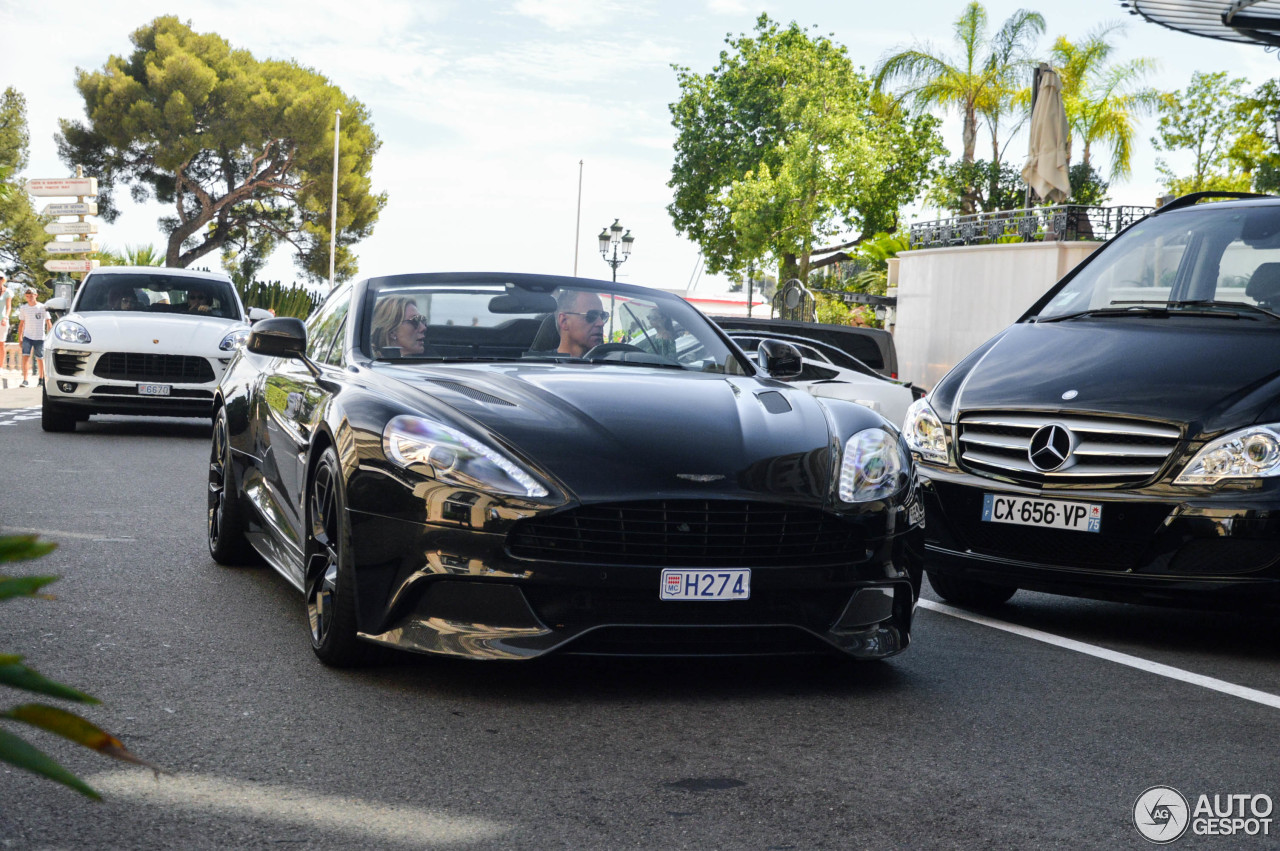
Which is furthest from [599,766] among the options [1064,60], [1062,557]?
[1064,60]

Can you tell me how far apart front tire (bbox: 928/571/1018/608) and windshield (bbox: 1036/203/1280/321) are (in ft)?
4.19

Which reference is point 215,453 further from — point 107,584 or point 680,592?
point 680,592

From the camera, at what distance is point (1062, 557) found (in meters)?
5.50

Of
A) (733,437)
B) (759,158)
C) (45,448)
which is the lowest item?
(45,448)

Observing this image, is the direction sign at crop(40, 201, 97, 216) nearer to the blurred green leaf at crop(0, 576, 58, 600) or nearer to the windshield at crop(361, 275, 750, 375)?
the windshield at crop(361, 275, 750, 375)

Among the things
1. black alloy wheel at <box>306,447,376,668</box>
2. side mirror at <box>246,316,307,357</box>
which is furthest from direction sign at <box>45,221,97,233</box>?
black alloy wheel at <box>306,447,376,668</box>

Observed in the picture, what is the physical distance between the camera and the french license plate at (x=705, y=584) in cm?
411

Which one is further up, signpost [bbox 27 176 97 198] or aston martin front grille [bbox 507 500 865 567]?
signpost [bbox 27 176 97 198]

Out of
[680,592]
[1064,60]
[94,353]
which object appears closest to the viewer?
[680,592]

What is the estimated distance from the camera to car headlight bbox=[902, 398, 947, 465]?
5941 millimetres

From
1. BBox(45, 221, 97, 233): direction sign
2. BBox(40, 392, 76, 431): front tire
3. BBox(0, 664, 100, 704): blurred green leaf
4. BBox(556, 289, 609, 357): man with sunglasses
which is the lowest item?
BBox(40, 392, 76, 431): front tire

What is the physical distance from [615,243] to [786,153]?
12.8 meters

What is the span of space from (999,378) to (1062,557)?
2.80 ft

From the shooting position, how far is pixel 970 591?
6.26m
